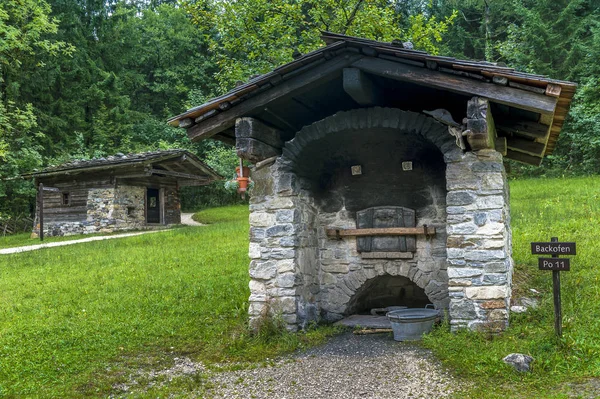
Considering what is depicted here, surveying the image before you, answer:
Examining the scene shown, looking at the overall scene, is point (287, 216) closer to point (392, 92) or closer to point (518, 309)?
point (392, 92)

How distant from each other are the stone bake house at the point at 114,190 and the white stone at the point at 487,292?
14555 mm

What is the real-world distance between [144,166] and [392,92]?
1371 cm

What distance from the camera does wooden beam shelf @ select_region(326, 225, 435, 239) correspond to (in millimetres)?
6473

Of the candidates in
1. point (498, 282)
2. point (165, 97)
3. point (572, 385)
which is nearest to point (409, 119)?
point (498, 282)

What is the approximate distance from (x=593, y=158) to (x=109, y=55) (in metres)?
26.2

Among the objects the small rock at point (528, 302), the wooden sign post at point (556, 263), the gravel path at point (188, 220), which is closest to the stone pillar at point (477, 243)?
the wooden sign post at point (556, 263)

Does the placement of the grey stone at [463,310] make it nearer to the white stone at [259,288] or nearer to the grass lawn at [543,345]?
the grass lawn at [543,345]

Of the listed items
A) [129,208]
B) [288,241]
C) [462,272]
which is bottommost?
[462,272]

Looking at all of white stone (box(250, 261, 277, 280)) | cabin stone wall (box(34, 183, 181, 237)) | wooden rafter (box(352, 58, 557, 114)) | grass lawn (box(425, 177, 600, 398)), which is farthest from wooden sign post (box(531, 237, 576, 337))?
cabin stone wall (box(34, 183, 181, 237))

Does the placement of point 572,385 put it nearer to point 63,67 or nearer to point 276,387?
point 276,387

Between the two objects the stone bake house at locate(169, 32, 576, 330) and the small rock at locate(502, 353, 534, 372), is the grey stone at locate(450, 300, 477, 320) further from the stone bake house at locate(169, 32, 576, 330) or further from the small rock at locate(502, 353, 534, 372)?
the small rock at locate(502, 353, 534, 372)

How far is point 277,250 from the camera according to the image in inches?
245

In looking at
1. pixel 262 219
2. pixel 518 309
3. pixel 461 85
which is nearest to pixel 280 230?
pixel 262 219

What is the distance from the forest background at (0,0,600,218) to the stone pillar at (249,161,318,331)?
6.81 m
